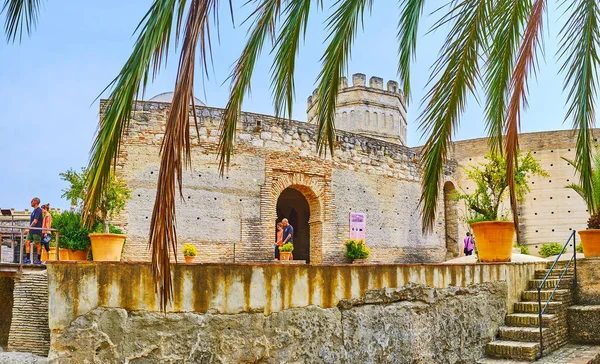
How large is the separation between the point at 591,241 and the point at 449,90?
6.19m

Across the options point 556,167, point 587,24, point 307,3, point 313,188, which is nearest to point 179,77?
point 307,3

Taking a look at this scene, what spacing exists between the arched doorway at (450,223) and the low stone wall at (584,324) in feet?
40.0

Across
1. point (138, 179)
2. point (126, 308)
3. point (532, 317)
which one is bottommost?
point (532, 317)

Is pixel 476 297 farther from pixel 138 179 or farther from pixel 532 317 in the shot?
pixel 138 179

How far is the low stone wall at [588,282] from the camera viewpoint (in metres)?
8.81

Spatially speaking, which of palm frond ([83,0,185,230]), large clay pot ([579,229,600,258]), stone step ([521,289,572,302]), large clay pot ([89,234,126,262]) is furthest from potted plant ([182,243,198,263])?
palm frond ([83,0,185,230])

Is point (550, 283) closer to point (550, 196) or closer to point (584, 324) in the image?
point (584, 324)

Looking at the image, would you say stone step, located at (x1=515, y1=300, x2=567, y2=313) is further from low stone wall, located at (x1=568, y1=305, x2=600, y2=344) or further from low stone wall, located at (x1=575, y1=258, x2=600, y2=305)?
low stone wall, located at (x1=575, y1=258, x2=600, y2=305)

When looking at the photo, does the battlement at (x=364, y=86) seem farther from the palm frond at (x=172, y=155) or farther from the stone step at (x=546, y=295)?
the palm frond at (x=172, y=155)

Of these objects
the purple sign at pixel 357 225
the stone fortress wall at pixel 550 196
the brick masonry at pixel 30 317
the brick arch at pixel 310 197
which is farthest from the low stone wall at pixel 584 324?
the stone fortress wall at pixel 550 196

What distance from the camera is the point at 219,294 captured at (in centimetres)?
460

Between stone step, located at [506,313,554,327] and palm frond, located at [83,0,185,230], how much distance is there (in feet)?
A: 21.4

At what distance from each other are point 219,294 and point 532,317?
4891 mm

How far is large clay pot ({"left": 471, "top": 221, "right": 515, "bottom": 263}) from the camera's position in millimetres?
8656
